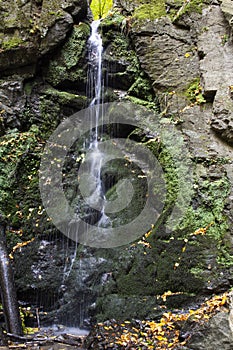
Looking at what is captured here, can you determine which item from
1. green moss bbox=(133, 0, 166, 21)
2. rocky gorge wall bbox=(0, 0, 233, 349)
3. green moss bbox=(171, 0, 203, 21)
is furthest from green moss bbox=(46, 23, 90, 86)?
green moss bbox=(171, 0, 203, 21)

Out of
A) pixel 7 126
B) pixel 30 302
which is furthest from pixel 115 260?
pixel 7 126

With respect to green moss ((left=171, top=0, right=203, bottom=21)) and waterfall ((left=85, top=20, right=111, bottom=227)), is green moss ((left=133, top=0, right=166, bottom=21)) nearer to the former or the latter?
green moss ((left=171, top=0, right=203, bottom=21))

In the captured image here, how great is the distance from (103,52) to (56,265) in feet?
18.5

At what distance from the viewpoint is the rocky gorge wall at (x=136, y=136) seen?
205 inches

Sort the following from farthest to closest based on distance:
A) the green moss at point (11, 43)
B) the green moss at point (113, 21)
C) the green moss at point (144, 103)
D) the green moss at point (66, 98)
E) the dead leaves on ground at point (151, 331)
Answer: the green moss at point (113, 21), the green moss at point (66, 98), the green moss at point (11, 43), the green moss at point (144, 103), the dead leaves on ground at point (151, 331)

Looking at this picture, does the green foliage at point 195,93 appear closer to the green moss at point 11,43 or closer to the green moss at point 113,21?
the green moss at point 113,21

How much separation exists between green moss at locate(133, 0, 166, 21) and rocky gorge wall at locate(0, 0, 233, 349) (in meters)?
0.03

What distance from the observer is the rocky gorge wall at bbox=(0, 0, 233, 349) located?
17.1 ft

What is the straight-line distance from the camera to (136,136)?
7281mm

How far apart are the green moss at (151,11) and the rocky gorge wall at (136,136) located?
0.10ft

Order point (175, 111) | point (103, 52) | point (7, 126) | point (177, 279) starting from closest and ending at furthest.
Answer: point (177, 279)
point (175, 111)
point (7, 126)
point (103, 52)

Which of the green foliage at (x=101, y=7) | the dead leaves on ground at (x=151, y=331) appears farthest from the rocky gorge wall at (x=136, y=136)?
the green foliage at (x=101, y=7)

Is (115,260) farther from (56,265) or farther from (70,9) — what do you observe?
(70,9)

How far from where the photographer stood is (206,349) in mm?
3371
